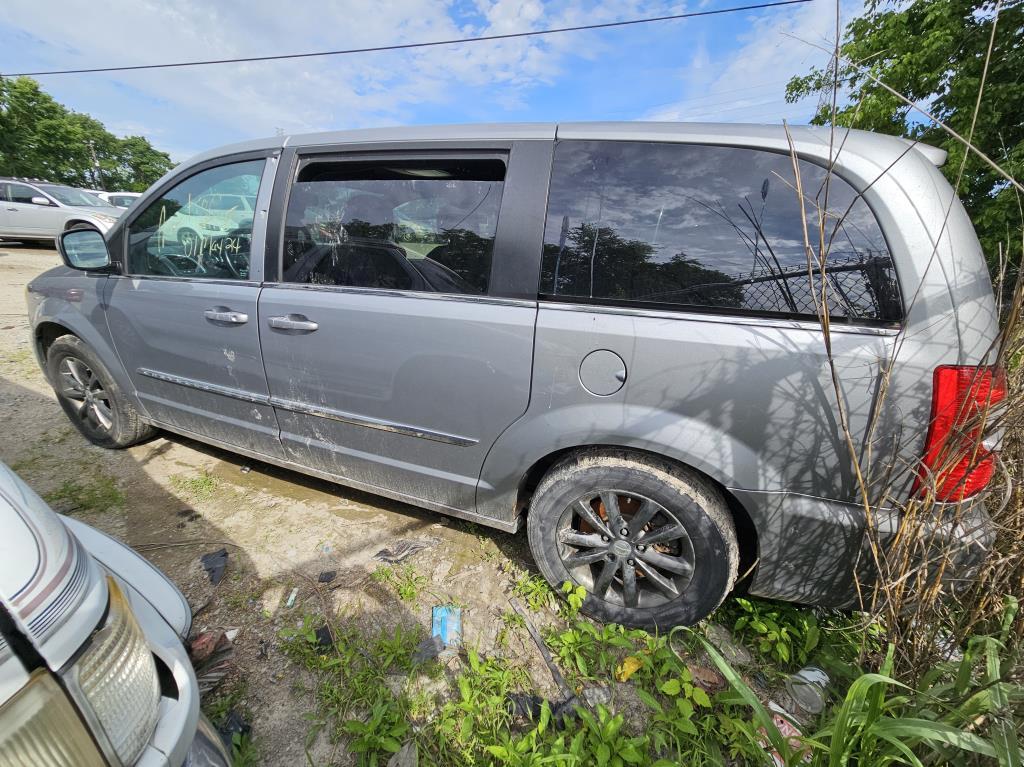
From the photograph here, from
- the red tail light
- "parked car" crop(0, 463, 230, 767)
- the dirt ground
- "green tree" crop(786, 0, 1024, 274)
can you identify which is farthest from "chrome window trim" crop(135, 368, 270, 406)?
"green tree" crop(786, 0, 1024, 274)

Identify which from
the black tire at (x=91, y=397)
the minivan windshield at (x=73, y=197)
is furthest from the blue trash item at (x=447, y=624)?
the minivan windshield at (x=73, y=197)

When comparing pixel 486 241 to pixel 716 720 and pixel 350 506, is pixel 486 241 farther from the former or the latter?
pixel 716 720

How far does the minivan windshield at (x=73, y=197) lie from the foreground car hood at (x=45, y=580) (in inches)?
558

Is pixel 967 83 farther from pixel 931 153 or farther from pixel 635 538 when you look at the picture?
pixel 635 538

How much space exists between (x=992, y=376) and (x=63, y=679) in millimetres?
2155

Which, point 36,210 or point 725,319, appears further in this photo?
point 36,210

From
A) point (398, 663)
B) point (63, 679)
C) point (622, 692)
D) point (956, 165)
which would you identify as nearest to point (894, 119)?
point (956, 165)

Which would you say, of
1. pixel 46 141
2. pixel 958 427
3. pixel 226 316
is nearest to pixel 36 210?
pixel 226 316

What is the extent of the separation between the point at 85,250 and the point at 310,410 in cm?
192

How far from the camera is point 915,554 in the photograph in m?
1.50

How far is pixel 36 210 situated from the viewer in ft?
34.1

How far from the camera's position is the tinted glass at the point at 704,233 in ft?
4.80

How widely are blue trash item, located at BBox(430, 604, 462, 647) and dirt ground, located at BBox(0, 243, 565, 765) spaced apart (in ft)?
0.11

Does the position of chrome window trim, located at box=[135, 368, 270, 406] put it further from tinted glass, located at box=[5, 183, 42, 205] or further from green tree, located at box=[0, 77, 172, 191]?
green tree, located at box=[0, 77, 172, 191]
